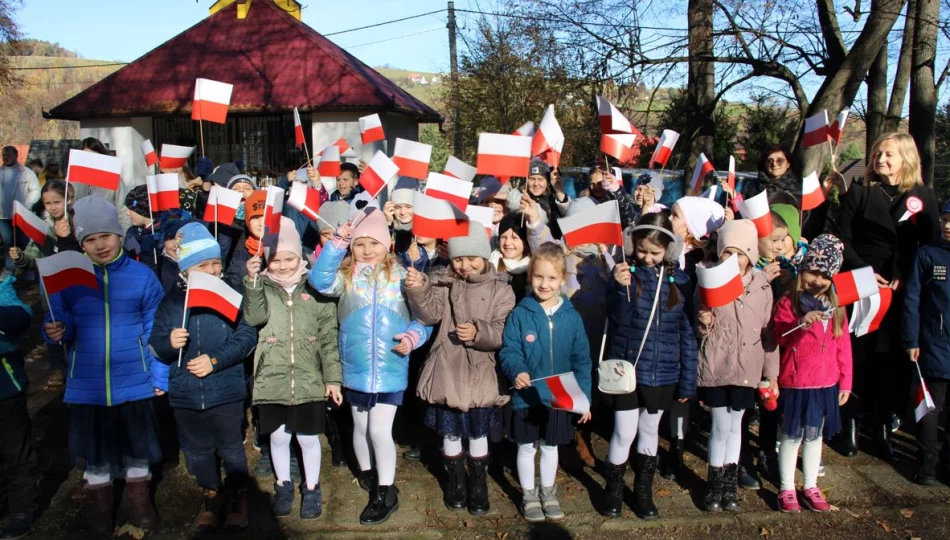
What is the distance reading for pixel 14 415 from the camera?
3.91 meters

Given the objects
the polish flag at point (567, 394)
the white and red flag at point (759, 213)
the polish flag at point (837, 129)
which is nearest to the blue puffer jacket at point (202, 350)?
the polish flag at point (567, 394)

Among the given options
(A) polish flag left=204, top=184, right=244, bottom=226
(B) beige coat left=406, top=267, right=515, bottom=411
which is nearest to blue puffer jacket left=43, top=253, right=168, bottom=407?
(A) polish flag left=204, top=184, right=244, bottom=226

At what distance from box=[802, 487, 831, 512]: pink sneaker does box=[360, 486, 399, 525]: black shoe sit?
7.68ft

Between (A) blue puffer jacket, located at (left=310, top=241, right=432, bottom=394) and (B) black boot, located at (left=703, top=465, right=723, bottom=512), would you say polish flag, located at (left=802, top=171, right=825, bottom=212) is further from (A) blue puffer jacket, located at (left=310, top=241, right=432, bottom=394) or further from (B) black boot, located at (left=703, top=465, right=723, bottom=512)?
(A) blue puffer jacket, located at (left=310, top=241, right=432, bottom=394)

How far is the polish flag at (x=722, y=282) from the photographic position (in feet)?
12.1

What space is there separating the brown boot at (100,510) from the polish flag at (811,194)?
181 inches

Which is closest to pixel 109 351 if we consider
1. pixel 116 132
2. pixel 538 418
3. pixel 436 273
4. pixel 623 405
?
pixel 436 273

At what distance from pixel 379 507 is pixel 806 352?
99.7 inches

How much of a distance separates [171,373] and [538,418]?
1942 mm

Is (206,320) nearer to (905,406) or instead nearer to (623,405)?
(623,405)

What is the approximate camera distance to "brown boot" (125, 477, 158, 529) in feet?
12.9

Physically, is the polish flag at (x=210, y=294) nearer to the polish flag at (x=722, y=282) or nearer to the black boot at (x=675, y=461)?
the polish flag at (x=722, y=282)

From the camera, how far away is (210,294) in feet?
12.0

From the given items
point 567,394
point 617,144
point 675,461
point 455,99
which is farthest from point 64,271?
point 455,99
